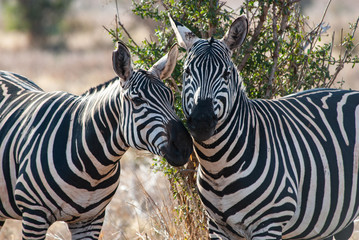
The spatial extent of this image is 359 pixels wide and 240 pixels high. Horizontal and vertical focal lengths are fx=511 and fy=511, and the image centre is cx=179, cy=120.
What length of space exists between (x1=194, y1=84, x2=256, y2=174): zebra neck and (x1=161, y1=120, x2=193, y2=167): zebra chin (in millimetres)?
197

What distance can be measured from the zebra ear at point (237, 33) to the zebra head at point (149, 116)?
670 millimetres

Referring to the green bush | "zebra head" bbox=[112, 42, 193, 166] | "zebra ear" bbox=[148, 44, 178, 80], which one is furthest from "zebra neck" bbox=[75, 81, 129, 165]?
the green bush

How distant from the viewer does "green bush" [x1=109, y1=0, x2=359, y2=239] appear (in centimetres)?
537

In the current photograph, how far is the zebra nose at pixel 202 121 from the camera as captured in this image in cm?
377

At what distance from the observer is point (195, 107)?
384 centimetres

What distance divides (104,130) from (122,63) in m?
0.62

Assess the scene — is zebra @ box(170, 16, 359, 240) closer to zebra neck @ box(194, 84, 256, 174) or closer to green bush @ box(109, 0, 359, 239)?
zebra neck @ box(194, 84, 256, 174)

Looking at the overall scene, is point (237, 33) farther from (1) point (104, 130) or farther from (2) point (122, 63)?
(1) point (104, 130)

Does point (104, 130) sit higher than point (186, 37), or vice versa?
point (186, 37)

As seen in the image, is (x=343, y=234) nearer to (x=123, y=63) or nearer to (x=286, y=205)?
(x=286, y=205)

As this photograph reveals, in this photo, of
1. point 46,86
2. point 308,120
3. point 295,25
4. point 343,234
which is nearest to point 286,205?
point 308,120

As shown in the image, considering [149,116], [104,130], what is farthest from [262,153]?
[104,130]

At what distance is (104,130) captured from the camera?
14.6 ft

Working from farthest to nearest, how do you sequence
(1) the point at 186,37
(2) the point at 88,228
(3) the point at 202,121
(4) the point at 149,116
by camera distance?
(2) the point at 88,228, (1) the point at 186,37, (4) the point at 149,116, (3) the point at 202,121
